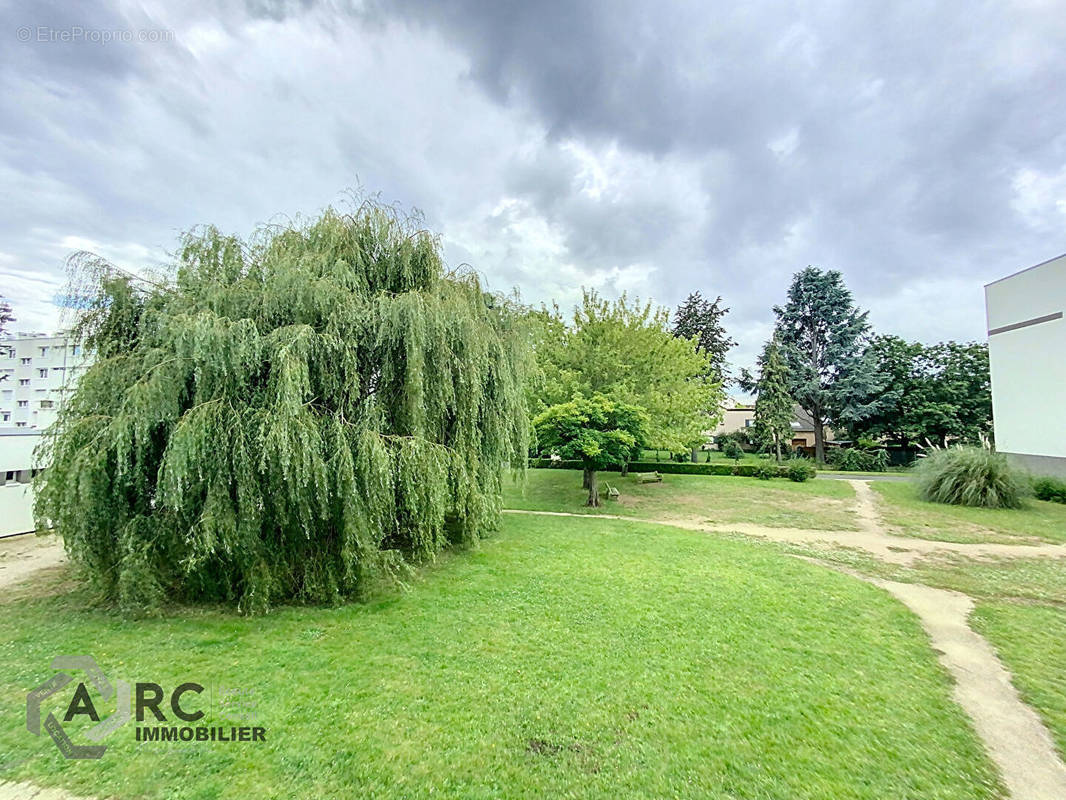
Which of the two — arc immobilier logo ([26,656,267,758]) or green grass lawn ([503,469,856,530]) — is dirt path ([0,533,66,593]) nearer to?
arc immobilier logo ([26,656,267,758])

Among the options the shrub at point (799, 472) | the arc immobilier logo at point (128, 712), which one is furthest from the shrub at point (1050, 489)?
the arc immobilier logo at point (128, 712)

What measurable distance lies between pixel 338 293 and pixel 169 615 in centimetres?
497

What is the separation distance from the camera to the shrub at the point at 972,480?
550 inches

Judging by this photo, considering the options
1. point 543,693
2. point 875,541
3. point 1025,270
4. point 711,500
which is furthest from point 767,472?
point 543,693

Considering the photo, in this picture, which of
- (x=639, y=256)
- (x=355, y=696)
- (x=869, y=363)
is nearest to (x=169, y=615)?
(x=355, y=696)

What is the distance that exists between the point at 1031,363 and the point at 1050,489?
5326 mm

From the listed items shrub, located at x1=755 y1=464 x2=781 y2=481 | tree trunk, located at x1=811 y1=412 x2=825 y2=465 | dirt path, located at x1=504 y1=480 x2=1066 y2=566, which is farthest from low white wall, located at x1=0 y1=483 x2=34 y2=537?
tree trunk, located at x1=811 y1=412 x2=825 y2=465

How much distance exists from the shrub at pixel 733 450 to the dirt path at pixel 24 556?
3370 centimetres

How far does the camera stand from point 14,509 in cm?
1156

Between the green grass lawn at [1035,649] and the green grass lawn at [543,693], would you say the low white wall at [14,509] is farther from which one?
the green grass lawn at [1035,649]

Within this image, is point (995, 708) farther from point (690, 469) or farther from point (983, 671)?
point (690, 469)

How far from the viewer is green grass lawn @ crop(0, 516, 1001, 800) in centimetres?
296

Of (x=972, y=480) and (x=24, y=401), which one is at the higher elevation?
(x=24, y=401)

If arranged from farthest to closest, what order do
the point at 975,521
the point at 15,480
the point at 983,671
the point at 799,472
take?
the point at 799,472, the point at 975,521, the point at 15,480, the point at 983,671
